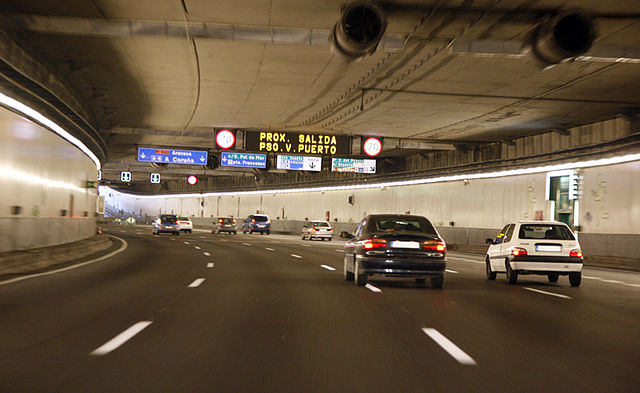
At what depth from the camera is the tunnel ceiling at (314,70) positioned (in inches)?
602

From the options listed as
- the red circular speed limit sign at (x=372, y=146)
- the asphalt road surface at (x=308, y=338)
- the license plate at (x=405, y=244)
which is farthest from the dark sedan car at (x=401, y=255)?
the red circular speed limit sign at (x=372, y=146)

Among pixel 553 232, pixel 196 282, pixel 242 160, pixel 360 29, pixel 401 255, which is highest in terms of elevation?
pixel 360 29

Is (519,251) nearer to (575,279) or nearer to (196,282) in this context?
(575,279)

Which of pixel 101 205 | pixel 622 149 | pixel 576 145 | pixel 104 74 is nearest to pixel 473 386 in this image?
pixel 104 74

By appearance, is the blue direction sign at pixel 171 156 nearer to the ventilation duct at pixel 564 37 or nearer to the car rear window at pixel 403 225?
the car rear window at pixel 403 225

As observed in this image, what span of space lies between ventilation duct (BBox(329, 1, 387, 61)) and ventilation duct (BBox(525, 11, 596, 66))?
9.30 feet

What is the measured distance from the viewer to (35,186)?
22.5 m

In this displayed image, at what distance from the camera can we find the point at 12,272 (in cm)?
1744

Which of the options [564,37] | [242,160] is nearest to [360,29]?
[564,37]

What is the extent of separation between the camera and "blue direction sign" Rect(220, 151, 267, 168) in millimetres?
41344

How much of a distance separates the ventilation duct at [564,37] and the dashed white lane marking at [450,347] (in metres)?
5.87

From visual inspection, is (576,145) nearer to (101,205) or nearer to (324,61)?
(324,61)

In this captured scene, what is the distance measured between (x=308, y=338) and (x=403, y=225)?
7.98m

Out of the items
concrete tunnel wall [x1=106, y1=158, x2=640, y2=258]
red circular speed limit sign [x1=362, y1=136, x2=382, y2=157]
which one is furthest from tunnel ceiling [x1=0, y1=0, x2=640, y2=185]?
A: concrete tunnel wall [x1=106, y1=158, x2=640, y2=258]
